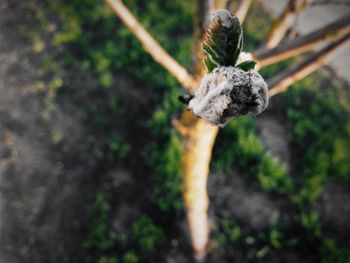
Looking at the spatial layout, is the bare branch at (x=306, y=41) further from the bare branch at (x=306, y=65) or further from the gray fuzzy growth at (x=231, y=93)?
the gray fuzzy growth at (x=231, y=93)

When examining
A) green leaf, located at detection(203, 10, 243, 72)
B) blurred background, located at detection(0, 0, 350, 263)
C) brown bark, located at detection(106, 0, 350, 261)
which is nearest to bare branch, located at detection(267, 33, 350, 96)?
brown bark, located at detection(106, 0, 350, 261)

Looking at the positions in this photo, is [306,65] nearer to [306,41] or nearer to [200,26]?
[306,41]

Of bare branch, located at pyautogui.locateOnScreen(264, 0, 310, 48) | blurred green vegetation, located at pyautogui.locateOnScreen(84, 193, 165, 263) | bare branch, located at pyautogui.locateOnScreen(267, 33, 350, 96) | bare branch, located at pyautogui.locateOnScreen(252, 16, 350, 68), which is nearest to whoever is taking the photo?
bare branch, located at pyautogui.locateOnScreen(252, 16, 350, 68)

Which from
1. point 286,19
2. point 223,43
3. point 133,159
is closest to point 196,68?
point 286,19

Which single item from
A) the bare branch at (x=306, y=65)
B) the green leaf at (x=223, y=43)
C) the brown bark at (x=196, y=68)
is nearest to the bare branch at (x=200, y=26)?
the brown bark at (x=196, y=68)

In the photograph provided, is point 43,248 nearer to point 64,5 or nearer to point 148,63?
point 148,63

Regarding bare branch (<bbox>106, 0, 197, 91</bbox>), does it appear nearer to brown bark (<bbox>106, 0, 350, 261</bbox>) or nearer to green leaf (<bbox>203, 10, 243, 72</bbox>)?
brown bark (<bbox>106, 0, 350, 261</bbox>)
